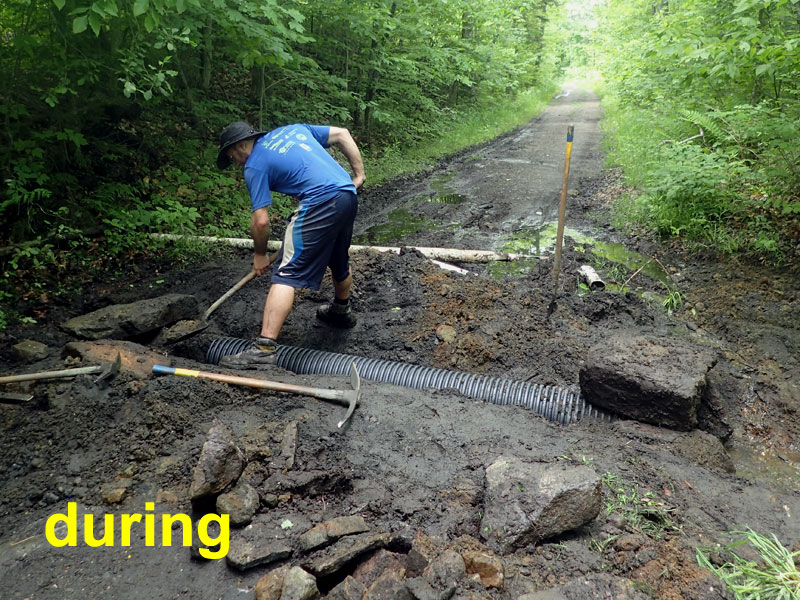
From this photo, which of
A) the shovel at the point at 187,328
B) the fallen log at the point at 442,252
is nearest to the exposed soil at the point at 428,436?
the shovel at the point at 187,328

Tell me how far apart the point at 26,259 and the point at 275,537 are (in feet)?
14.3

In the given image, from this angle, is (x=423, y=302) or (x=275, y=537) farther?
(x=423, y=302)

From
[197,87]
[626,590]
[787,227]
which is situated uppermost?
[197,87]

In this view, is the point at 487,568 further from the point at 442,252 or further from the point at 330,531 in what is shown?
the point at 442,252

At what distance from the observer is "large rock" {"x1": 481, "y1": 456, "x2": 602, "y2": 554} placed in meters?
1.97

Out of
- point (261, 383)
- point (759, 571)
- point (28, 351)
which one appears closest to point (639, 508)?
point (759, 571)

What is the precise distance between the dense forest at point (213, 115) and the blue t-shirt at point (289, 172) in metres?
1.15

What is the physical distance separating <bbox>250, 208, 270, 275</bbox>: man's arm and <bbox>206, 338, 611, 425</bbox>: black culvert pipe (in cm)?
64

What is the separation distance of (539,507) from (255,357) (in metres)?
2.30

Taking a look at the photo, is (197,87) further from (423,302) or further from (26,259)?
(423,302)

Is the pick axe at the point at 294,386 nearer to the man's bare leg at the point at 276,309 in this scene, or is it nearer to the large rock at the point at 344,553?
the man's bare leg at the point at 276,309

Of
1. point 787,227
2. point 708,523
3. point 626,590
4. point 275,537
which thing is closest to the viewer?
point 626,590

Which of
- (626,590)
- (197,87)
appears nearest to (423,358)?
(626,590)

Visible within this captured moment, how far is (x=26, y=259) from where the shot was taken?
4.82 metres
